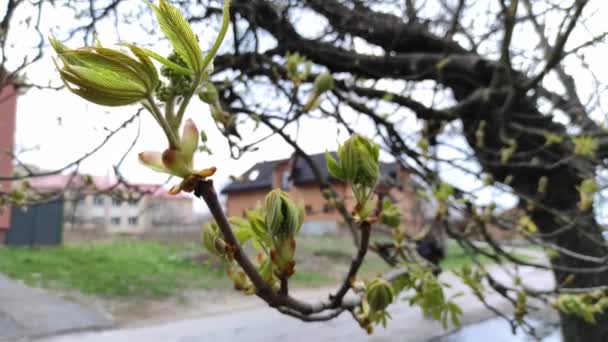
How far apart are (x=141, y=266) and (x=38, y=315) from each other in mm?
2303

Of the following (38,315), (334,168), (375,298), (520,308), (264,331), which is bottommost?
(264,331)

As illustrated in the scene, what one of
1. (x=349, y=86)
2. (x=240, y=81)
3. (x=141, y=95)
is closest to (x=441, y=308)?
(x=141, y=95)

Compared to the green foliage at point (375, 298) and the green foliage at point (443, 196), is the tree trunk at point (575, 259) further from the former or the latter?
the green foliage at point (375, 298)

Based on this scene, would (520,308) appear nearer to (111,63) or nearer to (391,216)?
(391,216)

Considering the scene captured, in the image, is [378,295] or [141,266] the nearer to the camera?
[378,295]

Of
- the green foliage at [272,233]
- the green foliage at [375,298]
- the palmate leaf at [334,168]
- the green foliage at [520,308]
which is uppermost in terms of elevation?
the palmate leaf at [334,168]

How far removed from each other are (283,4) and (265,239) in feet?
4.49

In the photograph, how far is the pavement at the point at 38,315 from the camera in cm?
249

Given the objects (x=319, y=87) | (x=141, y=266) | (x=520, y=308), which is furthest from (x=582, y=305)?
(x=141, y=266)

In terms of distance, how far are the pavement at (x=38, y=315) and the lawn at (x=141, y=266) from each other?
39cm

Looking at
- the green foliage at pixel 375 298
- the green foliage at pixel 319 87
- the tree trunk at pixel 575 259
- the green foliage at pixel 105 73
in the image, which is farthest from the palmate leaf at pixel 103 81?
the tree trunk at pixel 575 259

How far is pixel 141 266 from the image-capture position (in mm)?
5273

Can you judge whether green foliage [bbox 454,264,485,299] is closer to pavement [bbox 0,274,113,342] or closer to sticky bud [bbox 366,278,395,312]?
sticky bud [bbox 366,278,395,312]

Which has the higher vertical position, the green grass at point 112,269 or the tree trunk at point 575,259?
the tree trunk at point 575,259
